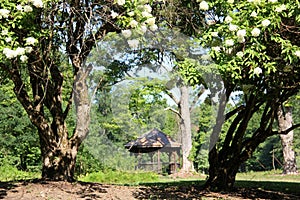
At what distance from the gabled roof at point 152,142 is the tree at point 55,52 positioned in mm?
7355

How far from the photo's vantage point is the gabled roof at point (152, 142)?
14.8 metres

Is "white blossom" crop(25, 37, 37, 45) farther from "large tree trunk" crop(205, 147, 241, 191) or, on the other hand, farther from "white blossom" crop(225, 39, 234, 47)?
"large tree trunk" crop(205, 147, 241, 191)

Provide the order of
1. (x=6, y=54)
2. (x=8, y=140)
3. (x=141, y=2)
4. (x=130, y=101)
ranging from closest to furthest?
(x=6, y=54) → (x=141, y=2) → (x=130, y=101) → (x=8, y=140)

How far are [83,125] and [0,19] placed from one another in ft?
11.0

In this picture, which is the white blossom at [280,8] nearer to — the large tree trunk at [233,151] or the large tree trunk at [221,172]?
the large tree trunk at [233,151]

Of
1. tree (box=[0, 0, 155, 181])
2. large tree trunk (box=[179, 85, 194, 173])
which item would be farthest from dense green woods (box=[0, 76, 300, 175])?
tree (box=[0, 0, 155, 181])

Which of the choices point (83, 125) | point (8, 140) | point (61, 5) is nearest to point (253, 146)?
point (83, 125)

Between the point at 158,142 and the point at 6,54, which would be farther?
the point at 158,142

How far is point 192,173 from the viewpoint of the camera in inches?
654

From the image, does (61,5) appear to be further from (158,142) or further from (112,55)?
(158,142)

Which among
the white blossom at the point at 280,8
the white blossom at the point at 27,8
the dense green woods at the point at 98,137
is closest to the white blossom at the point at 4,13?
the white blossom at the point at 27,8

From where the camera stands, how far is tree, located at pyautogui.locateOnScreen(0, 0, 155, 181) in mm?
4500

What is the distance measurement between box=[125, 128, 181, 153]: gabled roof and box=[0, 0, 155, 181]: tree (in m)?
7.36

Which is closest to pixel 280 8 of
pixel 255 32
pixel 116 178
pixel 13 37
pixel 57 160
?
pixel 255 32
